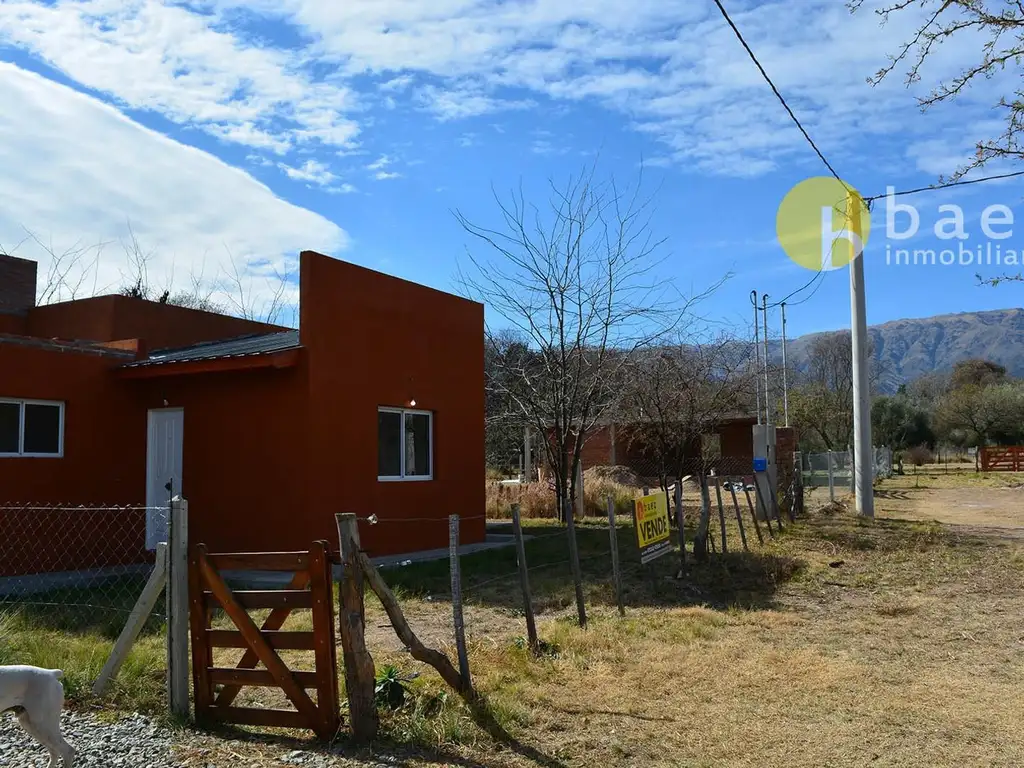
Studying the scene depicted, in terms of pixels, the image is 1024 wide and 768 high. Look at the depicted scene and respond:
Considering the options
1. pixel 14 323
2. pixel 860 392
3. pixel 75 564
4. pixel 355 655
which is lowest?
pixel 75 564

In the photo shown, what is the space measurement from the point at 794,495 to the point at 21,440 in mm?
14437

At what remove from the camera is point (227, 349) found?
1329 centimetres

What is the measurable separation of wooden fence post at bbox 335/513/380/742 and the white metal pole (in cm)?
1557

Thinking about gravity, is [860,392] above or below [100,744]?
above

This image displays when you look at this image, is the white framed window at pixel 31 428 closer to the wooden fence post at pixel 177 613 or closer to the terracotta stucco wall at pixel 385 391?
the terracotta stucco wall at pixel 385 391

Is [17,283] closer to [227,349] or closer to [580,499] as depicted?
[227,349]

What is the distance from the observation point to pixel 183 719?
502 centimetres

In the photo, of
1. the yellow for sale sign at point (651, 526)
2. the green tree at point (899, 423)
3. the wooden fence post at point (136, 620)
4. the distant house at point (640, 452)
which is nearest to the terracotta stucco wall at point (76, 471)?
the wooden fence post at point (136, 620)

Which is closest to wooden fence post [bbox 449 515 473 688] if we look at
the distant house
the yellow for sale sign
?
the yellow for sale sign

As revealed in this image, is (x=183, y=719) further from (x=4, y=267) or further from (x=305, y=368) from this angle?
(x=4, y=267)

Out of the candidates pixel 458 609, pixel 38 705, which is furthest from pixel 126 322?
pixel 38 705

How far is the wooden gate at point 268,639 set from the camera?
15.7 ft

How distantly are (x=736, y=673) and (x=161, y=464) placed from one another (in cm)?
964

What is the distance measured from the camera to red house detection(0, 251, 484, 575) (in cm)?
1148
